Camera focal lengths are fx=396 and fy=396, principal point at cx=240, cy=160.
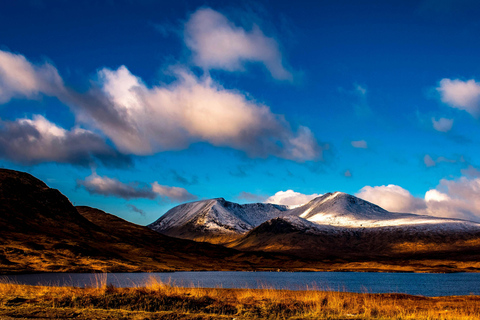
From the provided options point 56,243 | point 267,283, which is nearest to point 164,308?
point 267,283

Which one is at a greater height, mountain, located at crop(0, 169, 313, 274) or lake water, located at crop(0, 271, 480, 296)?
mountain, located at crop(0, 169, 313, 274)

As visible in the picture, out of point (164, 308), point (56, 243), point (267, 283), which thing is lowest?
point (267, 283)

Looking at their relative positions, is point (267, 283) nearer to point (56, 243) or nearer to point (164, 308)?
point (164, 308)

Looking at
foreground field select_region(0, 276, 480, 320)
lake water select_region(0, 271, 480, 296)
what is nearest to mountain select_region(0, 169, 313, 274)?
lake water select_region(0, 271, 480, 296)

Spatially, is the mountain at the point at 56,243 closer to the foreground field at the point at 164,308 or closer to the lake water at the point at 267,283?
the lake water at the point at 267,283

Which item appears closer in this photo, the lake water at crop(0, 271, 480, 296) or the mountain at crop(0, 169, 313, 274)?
the lake water at crop(0, 271, 480, 296)

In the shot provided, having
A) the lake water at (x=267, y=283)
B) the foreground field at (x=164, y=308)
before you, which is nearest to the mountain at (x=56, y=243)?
the lake water at (x=267, y=283)

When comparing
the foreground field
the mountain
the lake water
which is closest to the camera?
the foreground field

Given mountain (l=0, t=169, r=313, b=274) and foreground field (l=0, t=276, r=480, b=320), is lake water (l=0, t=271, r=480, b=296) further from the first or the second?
mountain (l=0, t=169, r=313, b=274)

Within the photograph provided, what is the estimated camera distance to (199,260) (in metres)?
189

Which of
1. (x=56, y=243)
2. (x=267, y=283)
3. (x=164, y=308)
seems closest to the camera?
(x=164, y=308)

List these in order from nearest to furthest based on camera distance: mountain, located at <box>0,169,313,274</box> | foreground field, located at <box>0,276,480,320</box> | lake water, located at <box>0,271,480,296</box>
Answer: foreground field, located at <box>0,276,480,320</box>
lake water, located at <box>0,271,480,296</box>
mountain, located at <box>0,169,313,274</box>

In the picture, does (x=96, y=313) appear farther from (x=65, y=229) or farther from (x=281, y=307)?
(x=65, y=229)

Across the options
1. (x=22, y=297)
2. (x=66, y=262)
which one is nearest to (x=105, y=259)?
(x=66, y=262)
